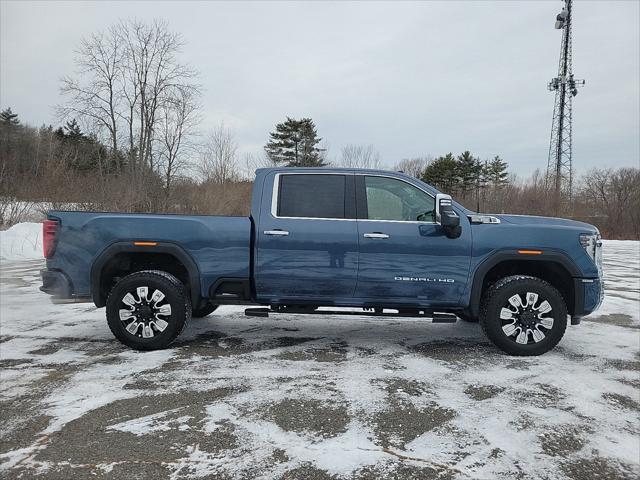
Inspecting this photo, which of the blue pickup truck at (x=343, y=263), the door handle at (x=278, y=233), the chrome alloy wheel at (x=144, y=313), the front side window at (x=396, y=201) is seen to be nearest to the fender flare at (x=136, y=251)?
the blue pickup truck at (x=343, y=263)

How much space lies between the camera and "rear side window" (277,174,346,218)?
4.65 meters

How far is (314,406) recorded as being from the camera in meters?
3.22

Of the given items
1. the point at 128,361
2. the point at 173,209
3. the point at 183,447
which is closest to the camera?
the point at 183,447

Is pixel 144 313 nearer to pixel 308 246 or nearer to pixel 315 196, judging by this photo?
pixel 308 246

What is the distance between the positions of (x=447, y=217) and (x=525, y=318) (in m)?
1.38

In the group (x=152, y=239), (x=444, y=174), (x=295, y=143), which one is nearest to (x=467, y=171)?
(x=444, y=174)

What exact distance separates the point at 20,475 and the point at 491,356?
162 inches

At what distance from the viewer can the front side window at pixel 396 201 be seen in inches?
181

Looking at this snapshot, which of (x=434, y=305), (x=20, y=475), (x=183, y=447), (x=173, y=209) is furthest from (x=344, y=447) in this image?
(x=173, y=209)

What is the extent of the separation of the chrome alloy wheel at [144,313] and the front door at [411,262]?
210cm

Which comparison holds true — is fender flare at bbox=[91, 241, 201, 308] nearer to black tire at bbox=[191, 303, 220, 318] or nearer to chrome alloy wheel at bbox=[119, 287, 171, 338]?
chrome alloy wheel at bbox=[119, 287, 171, 338]

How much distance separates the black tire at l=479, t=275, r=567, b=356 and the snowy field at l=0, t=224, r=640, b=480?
0.55 ft

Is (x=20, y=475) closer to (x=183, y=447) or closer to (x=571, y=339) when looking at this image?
(x=183, y=447)

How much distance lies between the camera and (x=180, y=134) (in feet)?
107
